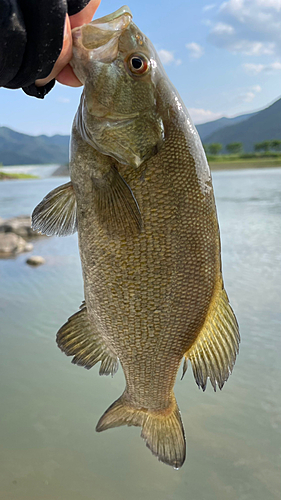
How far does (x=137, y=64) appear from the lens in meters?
1.61

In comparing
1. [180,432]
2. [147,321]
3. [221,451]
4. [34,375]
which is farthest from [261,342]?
[147,321]

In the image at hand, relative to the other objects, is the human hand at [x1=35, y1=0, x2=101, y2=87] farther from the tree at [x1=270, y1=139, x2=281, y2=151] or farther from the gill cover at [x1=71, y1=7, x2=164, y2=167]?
the tree at [x1=270, y1=139, x2=281, y2=151]

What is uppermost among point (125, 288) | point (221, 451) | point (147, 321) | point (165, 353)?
point (125, 288)

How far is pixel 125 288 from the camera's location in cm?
175

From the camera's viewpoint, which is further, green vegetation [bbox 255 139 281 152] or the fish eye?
green vegetation [bbox 255 139 281 152]

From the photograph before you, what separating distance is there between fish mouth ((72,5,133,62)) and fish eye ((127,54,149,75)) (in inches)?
2.6

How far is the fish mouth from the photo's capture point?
5.21 ft

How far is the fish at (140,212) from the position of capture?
5.27ft

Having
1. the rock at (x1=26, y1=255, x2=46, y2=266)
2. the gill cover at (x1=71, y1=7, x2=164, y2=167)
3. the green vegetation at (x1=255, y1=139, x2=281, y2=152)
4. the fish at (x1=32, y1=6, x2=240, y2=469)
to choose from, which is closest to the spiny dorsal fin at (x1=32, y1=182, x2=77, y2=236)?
the fish at (x1=32, y1=6, x2=240, y2=469)

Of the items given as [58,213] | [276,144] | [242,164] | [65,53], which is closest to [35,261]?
[58,213]

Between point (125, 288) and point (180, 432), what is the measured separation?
32.9 inches

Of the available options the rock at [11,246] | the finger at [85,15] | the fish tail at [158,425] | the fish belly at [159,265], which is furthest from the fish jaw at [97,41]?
the rock at [11,246]

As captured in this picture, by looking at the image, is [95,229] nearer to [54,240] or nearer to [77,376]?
[77,376]

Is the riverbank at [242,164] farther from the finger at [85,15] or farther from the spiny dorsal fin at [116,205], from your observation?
the spiny dorsal fin at [116,205]
